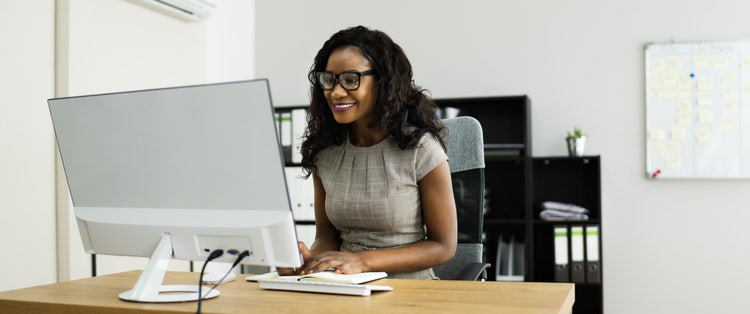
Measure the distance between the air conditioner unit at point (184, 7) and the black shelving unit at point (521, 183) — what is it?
1.34 meters

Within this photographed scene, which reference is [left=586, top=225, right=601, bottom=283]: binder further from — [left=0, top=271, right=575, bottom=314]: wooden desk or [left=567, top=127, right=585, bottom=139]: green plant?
[left=0, top=271, right=575, bottom=314]: wooden desk

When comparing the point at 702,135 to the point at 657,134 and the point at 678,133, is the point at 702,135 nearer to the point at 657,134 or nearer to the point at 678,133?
the point at 678,133

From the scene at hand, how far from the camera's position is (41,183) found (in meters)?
3.10

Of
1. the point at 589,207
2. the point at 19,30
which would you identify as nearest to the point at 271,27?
the point at 19,30

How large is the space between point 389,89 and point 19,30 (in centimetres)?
187

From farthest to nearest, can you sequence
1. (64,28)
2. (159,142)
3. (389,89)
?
(64,28)
(389,89)
(159,142)

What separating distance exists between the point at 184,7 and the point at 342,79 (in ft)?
7.56

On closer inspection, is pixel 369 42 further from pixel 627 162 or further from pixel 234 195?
pixel 627 162

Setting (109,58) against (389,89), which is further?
(109,58)

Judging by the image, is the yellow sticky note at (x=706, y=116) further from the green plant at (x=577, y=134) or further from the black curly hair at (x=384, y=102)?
the black curly hair at (x=384, y=102)

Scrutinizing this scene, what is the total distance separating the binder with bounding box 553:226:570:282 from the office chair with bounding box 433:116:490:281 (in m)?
1.74

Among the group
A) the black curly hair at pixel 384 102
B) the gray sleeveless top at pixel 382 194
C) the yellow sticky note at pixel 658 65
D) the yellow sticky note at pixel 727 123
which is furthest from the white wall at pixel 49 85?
the yellow sticky note at pixel 727 123

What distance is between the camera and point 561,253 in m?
3.76

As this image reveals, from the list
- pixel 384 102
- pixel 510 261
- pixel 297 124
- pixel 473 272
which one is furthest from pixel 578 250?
pixel 384 102
